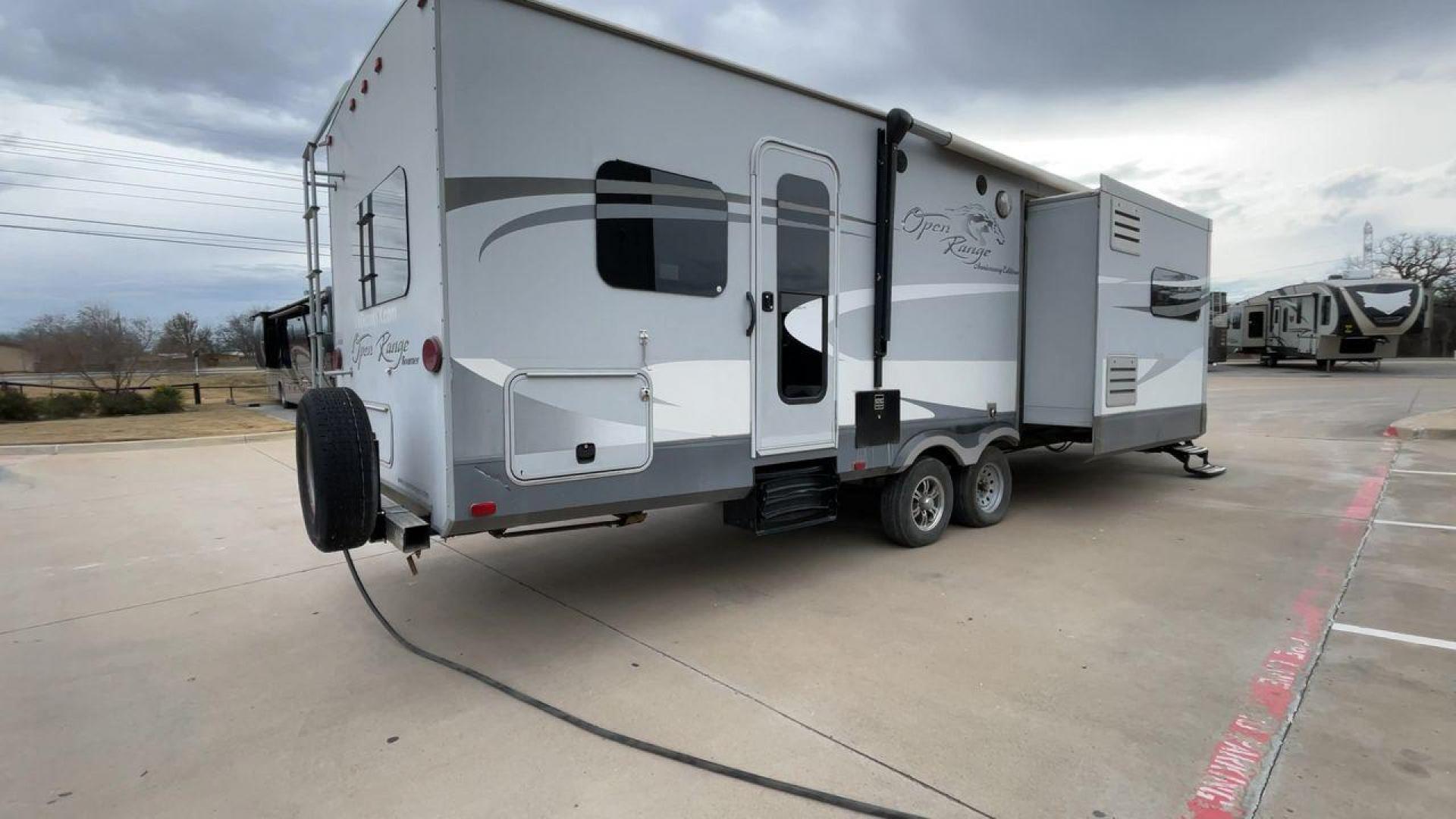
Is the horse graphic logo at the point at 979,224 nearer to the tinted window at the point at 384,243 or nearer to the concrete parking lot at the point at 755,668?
the concrete parking lot at the point at 755,668

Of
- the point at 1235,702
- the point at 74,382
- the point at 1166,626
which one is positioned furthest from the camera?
the point at 74,382

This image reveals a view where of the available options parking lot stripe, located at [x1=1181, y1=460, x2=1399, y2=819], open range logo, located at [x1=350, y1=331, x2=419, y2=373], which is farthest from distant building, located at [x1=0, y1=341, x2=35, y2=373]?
parking lot stripe, located at [x1=1181, y1=460, x2=1399, y2=819]

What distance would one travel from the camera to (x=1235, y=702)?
3271mm

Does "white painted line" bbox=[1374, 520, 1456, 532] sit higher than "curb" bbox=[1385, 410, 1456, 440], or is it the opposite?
"curb" bbox=[1385, 410, 1456, 440]

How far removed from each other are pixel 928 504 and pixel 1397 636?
2.79 metres

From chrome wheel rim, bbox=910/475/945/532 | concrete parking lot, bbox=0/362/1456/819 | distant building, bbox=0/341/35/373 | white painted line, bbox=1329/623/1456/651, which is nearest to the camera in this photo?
concrete parking lot, bbox=0/362/1456/819

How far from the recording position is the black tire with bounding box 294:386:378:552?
3.41 m

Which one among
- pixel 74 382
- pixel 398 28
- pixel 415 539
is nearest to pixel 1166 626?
pixel 415 539

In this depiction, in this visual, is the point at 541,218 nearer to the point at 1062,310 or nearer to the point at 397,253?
the point at 397,253

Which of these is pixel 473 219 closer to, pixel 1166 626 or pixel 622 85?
pixel 622 85

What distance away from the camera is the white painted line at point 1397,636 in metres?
3.84

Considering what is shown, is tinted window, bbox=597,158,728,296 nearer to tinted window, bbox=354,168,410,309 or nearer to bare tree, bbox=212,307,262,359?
tinted window, bbox=354,168,410,309

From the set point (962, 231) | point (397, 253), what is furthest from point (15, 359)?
point (962, 231)

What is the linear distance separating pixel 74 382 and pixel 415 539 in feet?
73.7
